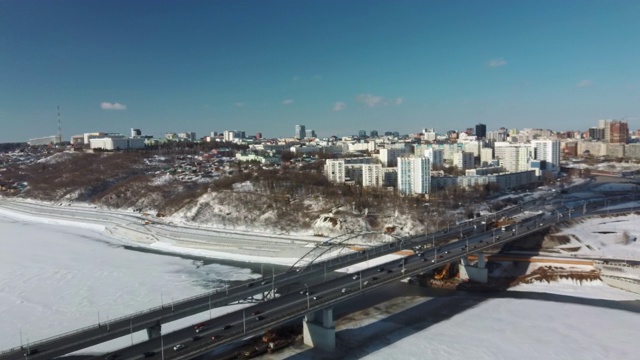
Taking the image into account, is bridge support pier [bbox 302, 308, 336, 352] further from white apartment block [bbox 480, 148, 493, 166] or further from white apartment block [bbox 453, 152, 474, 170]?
white apartment block [bbox 480, 148, 493, 166]

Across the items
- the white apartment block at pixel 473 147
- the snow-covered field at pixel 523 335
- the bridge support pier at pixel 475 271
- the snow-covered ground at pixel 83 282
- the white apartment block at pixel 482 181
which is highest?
the white apartment block at pixel 473 147

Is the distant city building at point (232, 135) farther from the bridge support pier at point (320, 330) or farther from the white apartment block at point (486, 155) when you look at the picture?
the bridge support pier at point (320, 330)

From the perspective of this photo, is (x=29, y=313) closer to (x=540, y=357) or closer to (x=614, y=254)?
(x=540, y=357)

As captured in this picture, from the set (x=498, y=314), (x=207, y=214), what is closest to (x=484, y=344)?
(x=498, y=314)

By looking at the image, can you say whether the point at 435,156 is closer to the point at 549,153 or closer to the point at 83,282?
the point at 549,153

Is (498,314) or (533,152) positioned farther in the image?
(533,152)

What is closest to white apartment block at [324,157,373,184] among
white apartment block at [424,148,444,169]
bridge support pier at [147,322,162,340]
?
white apartment block at [424,148,444,169]

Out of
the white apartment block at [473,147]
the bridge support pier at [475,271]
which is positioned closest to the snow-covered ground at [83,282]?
the bridge support pier at [475,271]
